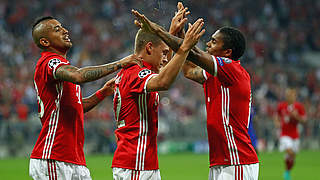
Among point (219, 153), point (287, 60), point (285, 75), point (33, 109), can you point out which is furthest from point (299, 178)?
point (287, 60)

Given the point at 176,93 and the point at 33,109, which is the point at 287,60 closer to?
the point at 176,93

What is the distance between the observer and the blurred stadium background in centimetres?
2027

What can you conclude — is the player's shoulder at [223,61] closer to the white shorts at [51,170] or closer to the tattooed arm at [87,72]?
the tattooed arm at [87,72]

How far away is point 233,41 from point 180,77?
552 inches

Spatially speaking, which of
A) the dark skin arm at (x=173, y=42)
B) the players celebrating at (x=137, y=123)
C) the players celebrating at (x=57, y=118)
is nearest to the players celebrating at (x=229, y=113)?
the dark skin arm at (x=173, y=42)

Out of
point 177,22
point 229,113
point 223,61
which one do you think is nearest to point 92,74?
point 177,22

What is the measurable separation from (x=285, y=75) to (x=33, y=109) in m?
15.0

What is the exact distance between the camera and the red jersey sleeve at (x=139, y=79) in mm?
4621

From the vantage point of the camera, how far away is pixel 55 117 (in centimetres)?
512

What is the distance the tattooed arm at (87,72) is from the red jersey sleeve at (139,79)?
0.14m

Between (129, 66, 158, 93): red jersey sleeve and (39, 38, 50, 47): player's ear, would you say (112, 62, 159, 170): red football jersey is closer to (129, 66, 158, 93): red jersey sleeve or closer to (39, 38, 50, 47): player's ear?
(129, 66, 158, 93): red jersey sleeve

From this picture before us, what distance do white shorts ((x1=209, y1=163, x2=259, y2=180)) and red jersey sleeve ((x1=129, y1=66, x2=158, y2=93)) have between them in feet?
3.89

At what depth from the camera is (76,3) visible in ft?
85.1

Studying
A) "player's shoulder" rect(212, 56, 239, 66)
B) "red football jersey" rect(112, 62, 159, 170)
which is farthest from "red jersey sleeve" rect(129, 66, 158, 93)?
"player's shoulder" rect(212, 56, 239, 66)
